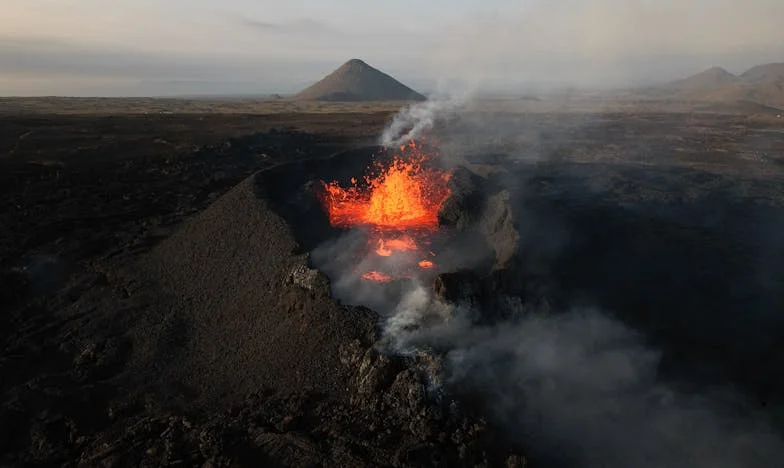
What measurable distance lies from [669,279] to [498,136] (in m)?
36.8

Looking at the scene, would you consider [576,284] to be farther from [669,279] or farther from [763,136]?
[763,136]

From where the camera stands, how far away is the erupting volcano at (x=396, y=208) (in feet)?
59.5

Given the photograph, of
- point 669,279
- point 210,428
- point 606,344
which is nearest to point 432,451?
point 210,428

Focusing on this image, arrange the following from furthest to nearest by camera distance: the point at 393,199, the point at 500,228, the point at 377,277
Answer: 1. the point at 393,199
2. the point at 500,228
3. the point at 377,277

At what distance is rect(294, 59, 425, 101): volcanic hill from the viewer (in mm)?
172875

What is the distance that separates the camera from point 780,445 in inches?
457

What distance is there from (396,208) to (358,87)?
539ft

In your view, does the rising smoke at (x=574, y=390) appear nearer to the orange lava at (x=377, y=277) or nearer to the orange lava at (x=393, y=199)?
the orange lava at (x=377, y=277)

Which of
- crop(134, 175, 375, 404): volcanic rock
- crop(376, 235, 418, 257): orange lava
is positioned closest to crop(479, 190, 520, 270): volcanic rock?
crop(376, 235, 418, 257): orange lava

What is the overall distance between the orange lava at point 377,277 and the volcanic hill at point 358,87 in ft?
512

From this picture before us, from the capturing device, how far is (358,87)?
179750mm

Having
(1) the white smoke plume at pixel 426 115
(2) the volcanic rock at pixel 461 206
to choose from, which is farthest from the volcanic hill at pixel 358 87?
(2) the volcanic rock at pixel 461 206

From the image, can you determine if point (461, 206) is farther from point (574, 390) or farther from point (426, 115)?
point (426, 115)

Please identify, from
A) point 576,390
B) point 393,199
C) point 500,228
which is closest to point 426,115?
point 393,199
